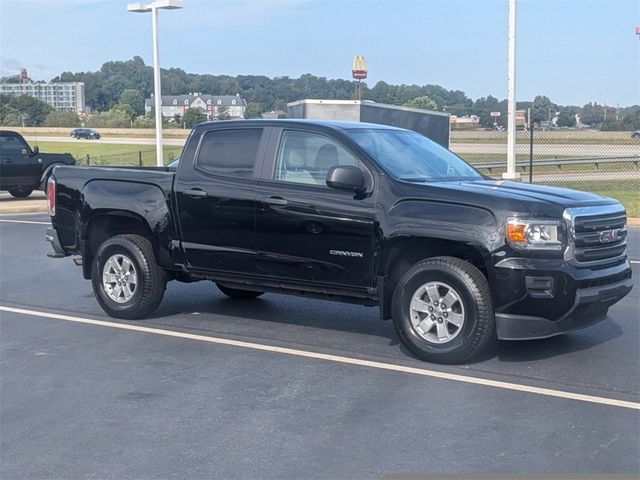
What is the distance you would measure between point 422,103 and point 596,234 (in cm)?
2926

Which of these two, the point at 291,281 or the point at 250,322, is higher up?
the point at 291,281

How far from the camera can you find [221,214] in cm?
801

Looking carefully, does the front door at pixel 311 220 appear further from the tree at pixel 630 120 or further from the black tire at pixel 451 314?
A: the tree at pixel 630 120

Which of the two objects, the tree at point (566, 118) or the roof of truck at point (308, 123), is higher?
the tree at point (566, 118)

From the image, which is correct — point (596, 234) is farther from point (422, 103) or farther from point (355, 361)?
point (422, 103)

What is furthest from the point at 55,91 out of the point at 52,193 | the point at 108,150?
the point at 52,193

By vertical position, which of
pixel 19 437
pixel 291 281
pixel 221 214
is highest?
pixel 221 214

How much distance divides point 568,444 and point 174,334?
4.02m

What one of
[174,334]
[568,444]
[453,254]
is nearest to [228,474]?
[568,444]

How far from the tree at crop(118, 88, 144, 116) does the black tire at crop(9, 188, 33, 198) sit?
1891 inches

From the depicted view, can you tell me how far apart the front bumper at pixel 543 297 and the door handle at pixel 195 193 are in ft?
9.27

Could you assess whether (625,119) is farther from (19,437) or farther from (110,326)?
(19,437)

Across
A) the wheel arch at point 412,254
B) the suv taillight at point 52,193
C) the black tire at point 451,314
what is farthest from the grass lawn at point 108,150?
the black tire at point 451,314

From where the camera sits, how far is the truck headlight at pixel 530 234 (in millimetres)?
6566
